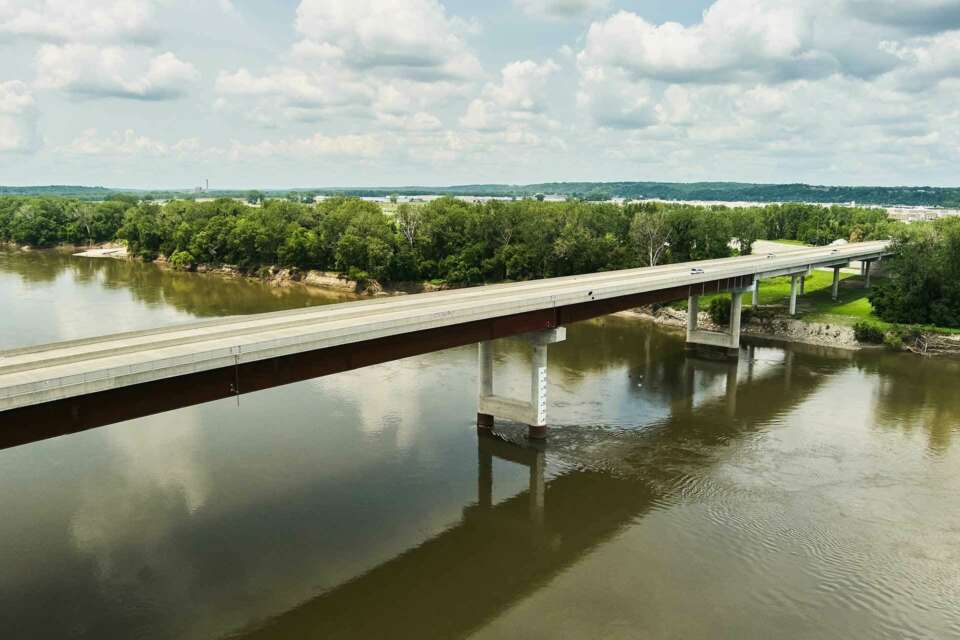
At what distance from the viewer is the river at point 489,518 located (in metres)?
22.0

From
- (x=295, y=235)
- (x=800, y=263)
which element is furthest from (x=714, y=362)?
(x=295, y=235)

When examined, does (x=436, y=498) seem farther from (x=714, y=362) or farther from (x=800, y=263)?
(x=800, y=263)

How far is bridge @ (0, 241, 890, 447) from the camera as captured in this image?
19750 mm

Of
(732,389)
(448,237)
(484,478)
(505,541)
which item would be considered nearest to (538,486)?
(484,478)

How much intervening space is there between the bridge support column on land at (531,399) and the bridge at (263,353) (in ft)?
0.19

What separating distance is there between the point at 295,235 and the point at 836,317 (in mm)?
73934

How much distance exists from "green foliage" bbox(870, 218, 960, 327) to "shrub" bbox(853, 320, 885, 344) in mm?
3300

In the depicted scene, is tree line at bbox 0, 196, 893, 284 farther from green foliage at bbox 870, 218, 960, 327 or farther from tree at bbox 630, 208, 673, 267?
green foliage at bbox 870, 218, 960, 327

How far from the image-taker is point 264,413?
4081cm

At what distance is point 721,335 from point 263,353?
47.1m

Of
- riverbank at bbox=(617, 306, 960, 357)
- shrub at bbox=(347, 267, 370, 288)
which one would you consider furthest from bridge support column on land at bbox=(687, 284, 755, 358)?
shrub at bbox=(347, 267, 370, 288)

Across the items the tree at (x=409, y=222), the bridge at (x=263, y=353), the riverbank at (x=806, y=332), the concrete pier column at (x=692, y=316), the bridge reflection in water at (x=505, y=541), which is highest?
the tree at (x=409, y=222)

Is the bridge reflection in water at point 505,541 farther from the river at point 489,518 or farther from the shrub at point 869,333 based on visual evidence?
the shrub at point 869,333

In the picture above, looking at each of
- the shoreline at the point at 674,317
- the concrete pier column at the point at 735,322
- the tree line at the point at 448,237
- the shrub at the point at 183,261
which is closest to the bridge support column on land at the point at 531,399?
the concrete pier column at the point at 735,322
